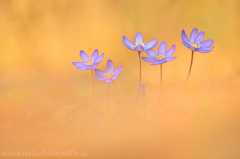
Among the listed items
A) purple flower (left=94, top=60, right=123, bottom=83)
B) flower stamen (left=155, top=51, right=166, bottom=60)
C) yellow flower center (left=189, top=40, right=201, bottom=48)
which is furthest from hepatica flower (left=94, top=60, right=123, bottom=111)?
yellow flower center (left=189, top=40, right=201, bottom=48)

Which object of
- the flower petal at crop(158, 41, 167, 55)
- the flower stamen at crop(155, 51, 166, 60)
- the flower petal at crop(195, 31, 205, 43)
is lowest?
the flower stamen at crop(155, 51, 166, 60)

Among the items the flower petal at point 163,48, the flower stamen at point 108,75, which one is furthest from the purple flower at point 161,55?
the flower stamen at point 108,75

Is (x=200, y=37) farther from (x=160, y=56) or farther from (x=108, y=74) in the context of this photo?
(x=108, y=74)

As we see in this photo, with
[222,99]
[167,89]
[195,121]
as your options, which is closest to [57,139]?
[195,121]

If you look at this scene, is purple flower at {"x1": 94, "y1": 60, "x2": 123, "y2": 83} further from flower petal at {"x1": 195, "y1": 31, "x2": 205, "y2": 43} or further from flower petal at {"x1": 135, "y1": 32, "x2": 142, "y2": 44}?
flower petal at {"x1": 195, "y1": 31, "x2": 205, "y2": 43}

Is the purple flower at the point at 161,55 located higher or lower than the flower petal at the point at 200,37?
lower

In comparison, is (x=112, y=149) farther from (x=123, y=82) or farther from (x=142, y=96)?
(x=123, y=82)

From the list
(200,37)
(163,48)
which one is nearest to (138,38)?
(163,48)

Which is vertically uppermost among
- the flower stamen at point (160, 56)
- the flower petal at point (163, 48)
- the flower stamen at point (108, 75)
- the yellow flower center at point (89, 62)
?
the flower petal at point (163, 48)

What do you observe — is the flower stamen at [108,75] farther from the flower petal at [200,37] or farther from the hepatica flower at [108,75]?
the flower petal at [200,37]

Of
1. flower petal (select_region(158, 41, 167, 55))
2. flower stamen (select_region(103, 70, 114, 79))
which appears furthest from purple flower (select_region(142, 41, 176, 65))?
flower stamen (select_region(103, 70, 114, 79))

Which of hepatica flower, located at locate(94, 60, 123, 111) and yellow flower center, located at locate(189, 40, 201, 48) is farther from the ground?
yellow flower center, located at locate(189, 40, 201, 48)
